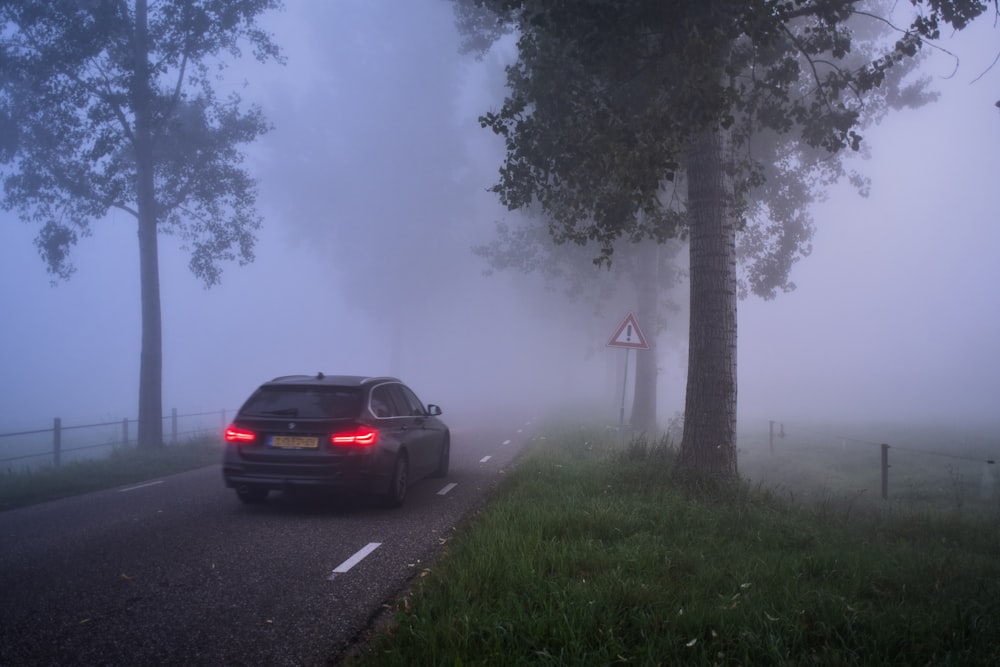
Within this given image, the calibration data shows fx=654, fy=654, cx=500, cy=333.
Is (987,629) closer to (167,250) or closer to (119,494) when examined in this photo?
(119,494)

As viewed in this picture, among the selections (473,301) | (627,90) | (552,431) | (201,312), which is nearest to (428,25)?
(473,301)

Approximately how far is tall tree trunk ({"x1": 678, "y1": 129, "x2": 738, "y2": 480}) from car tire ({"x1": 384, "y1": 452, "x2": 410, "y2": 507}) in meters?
3.55

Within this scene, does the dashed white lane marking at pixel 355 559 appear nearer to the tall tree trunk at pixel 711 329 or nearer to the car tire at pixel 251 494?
the car tire at pixel 251 494

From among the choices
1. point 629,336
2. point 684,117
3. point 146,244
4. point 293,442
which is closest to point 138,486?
point 293,442

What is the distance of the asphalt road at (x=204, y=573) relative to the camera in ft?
12.7

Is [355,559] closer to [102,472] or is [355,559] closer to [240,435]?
[240,435]

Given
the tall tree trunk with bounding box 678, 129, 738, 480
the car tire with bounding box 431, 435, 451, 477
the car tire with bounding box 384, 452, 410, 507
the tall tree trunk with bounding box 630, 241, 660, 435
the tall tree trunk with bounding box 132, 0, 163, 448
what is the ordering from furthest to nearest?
the tall tree trunk with bounding box 630, 241, 660, 435, the tall tree trunk with bounding box 132, 0, 163, 448, the car tire with bounding box 431, 435, 451, 477, the tall tree trunk with bounding box 678, 129, 738, 480, the car tire with bounding box 384, 452, 410, 507

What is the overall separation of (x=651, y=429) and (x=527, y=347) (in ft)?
192

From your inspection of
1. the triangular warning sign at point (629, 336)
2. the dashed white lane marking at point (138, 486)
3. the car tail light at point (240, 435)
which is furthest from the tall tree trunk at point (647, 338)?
the car tail light at point (240, 435)

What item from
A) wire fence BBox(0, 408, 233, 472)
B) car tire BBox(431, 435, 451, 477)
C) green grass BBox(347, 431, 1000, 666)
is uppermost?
green grass BBox(347, 431, 1000, 666)

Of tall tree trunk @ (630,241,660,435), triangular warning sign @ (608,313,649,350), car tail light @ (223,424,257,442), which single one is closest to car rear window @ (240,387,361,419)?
Result: car tail light @ (223,424,257,442)

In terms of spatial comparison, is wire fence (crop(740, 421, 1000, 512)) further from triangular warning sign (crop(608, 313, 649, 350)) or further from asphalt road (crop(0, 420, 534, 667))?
asphalt road (crop(0, 420, 534, 667))

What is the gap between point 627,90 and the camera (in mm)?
9188

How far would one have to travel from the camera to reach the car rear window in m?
7.88
